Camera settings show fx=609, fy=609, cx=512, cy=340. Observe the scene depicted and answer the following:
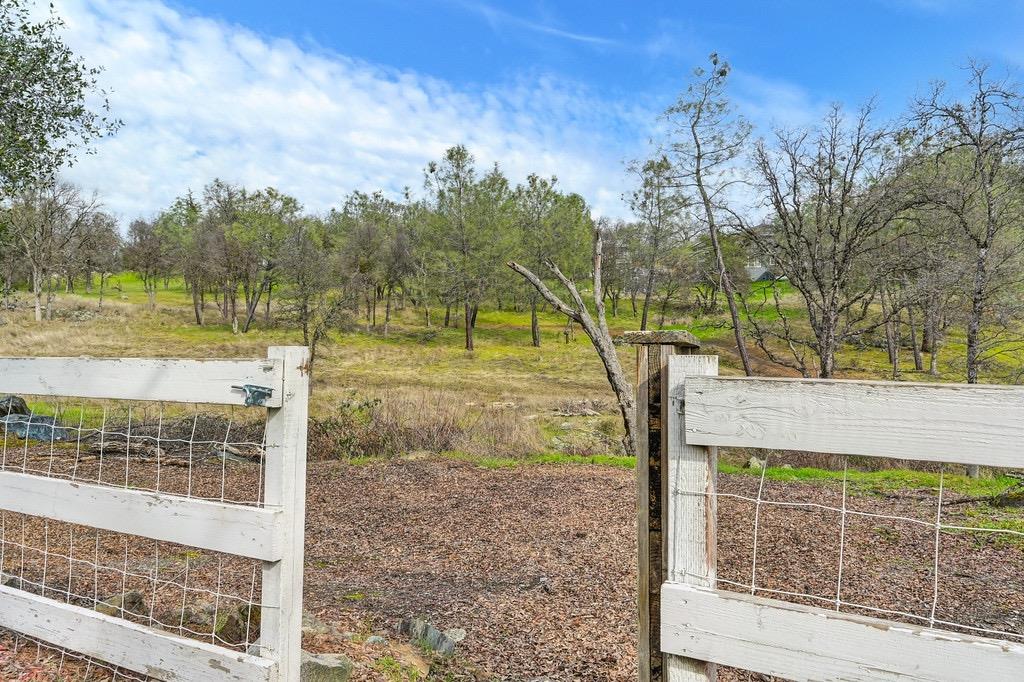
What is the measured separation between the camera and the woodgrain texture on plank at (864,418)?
1.47 metres

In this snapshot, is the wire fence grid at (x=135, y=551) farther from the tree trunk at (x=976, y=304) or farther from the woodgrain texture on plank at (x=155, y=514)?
the tree trunk at (x=976, y=304)

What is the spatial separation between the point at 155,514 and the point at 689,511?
86.7 inches

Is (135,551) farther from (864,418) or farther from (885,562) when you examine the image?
(885,562)

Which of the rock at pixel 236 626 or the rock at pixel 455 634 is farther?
the rock at pixel 455 634

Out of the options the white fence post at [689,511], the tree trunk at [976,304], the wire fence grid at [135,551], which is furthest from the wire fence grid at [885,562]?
the tree trunk at [976,304]

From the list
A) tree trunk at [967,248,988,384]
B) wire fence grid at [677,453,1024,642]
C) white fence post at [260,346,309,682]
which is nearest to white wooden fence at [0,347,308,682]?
white fence post at [260,346,309,682]

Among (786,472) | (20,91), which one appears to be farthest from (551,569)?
(20,91)

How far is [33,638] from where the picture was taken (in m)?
3.21

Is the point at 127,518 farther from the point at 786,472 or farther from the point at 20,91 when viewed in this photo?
the point at 20,91

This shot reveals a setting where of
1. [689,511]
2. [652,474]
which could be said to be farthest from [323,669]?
[689,511]

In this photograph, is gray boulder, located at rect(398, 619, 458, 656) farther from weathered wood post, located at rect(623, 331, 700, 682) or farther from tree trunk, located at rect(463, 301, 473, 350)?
tree trunk, located at rect(463, 301, 473, 350)

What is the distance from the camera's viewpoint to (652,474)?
2.21 m

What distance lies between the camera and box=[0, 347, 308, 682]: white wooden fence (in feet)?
7.76

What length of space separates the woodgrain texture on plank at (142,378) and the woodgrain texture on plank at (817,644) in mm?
1677
